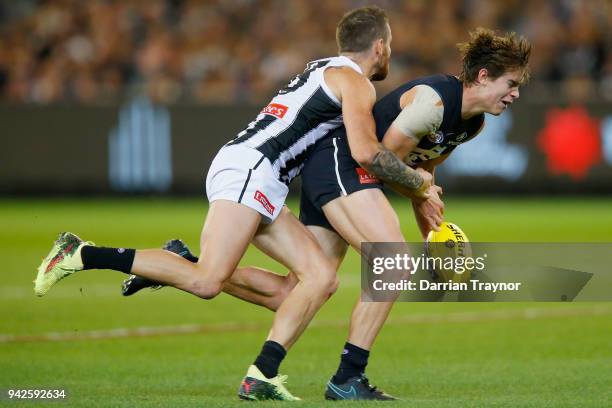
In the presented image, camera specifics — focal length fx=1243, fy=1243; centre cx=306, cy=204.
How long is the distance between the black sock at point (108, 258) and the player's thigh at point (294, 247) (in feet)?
2.85

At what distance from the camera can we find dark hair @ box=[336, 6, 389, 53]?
7.74 meters

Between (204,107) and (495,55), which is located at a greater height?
(204,107)

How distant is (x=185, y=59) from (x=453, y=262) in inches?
639

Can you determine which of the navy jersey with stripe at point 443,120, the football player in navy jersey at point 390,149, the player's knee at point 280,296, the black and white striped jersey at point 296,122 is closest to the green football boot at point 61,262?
the football player in navy jersey at point 390,149

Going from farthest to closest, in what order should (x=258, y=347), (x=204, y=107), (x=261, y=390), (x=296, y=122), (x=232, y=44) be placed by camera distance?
(x=232, y=44) → (x=204, y=107) → (x=258, y=347) → (x=296, y=122) → (x=261, y=390)

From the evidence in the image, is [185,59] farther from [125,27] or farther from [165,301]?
[165,301]

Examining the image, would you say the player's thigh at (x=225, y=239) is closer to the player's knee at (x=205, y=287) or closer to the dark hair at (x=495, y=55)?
the player's knee at (x=205, y=287)

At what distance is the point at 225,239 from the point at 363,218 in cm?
83

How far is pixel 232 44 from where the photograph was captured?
23.9 m

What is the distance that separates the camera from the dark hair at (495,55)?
24.7 ft

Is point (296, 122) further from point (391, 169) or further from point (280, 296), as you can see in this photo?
point (280, 296)

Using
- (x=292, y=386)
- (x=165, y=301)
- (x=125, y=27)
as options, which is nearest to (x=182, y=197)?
(x=125, y=27)

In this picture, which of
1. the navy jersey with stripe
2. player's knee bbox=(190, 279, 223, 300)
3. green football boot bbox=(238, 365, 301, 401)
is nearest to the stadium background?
the navy jersey with stripe

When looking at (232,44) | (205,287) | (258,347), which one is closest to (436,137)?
(205,287)
